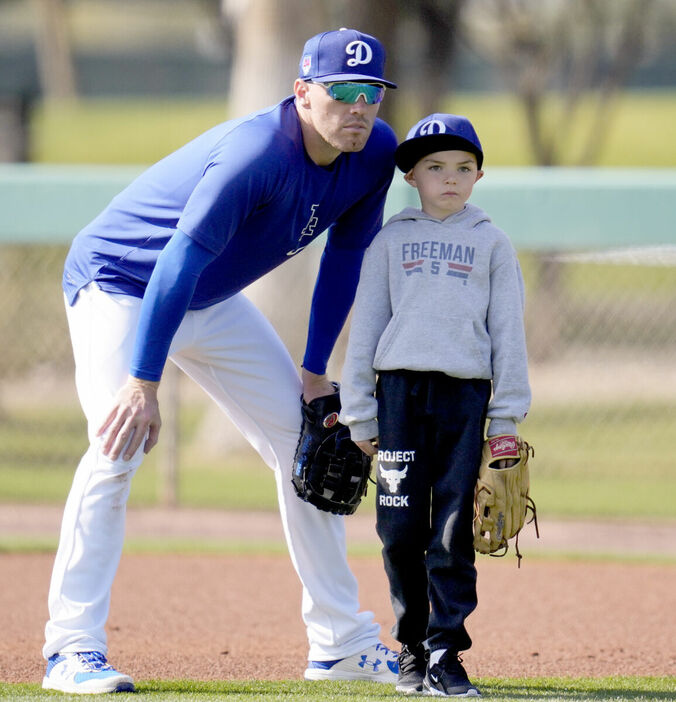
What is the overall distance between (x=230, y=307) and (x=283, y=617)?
1745 mm

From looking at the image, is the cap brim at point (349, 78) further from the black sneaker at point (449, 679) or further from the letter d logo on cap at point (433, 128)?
the black sneaker at point (449, 679)

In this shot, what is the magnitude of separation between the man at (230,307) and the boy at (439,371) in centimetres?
30

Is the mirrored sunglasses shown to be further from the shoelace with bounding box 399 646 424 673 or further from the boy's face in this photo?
the shoelace with bounding box 399 646 424 673

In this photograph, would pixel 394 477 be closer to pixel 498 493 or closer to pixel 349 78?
pixel 498 493

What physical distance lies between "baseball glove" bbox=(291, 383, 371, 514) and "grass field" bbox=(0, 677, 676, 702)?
0.60m

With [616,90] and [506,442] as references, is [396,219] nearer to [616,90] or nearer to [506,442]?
[506,442]

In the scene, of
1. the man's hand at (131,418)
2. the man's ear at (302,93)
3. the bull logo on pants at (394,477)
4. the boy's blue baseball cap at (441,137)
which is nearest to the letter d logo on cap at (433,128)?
the boy's blue baseball cap at (441,137)

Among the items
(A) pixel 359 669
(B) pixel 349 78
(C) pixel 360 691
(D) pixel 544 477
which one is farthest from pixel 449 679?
(D) pixel 544 477

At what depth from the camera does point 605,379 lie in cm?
954

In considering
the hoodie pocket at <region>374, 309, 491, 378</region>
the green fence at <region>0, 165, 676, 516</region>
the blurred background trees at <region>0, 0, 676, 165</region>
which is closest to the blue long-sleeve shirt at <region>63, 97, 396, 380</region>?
the hoodie pocket at <region>374, 309, 491, 378</region>

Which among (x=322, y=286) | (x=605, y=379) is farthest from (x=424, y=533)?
(x=605, y=379)

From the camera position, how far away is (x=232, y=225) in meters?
3.68

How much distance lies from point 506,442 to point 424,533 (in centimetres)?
39

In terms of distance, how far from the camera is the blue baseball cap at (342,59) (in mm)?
3748
